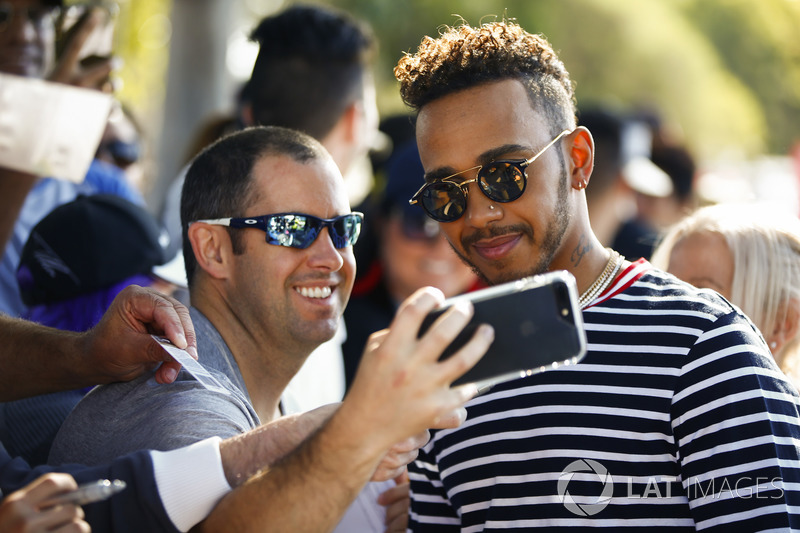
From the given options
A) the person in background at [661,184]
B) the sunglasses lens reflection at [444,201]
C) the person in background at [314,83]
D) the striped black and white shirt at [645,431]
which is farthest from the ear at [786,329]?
the person in background at [661,184]

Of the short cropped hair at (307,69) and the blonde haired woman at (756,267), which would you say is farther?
the short cropped hair at (307,69)

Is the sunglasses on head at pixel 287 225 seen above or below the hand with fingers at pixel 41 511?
above

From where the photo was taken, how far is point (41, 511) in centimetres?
163

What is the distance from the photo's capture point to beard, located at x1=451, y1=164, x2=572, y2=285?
2463 mm

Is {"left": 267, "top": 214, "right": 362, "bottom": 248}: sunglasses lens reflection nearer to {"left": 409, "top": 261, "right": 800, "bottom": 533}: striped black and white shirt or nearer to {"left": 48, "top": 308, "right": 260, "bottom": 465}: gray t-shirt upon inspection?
{"left": 48, "top": 308, "right": 260, "bottom": 465}: gray t-shirt

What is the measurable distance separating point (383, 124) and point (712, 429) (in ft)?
19.2

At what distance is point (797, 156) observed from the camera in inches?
531

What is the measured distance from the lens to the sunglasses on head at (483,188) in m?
2.40

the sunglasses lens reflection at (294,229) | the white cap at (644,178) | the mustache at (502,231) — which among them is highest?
the white cap at (644,178)

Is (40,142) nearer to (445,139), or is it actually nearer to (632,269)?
(445,139)

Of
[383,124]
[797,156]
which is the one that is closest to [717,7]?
[797,156]

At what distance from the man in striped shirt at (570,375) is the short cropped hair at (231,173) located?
433 mm

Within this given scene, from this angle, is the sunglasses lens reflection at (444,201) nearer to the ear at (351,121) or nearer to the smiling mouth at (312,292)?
the smiling mouth at (312,292)

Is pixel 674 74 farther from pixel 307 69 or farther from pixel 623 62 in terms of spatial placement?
pixel 307 69
